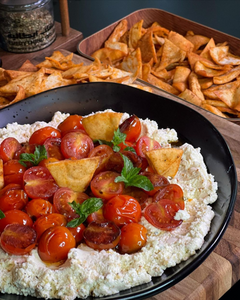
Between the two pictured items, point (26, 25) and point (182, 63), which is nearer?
point (26, 25)

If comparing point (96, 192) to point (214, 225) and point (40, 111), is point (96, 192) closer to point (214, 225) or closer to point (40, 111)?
point (214, 225)

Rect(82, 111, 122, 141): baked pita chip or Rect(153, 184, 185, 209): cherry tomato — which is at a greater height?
Rect(82, 111, 122, 141): baked pita chip

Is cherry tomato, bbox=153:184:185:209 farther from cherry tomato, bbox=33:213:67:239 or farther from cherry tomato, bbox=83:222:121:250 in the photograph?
cherry tomato, bbox=33:213:67:239

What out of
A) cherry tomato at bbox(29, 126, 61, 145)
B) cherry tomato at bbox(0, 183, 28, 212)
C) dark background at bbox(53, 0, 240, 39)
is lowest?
dark background at bbox(53, 0, 240, 39)

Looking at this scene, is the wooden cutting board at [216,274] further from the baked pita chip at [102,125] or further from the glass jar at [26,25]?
the glass jar at [26,25]

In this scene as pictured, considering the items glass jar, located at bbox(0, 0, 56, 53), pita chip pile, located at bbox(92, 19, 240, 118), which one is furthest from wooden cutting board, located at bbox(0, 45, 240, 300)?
glass jar, located at bbox(0, 0, 56, 53)

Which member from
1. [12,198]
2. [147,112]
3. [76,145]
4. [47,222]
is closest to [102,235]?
[47,222]

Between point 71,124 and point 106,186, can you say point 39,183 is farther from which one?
point 71,124
